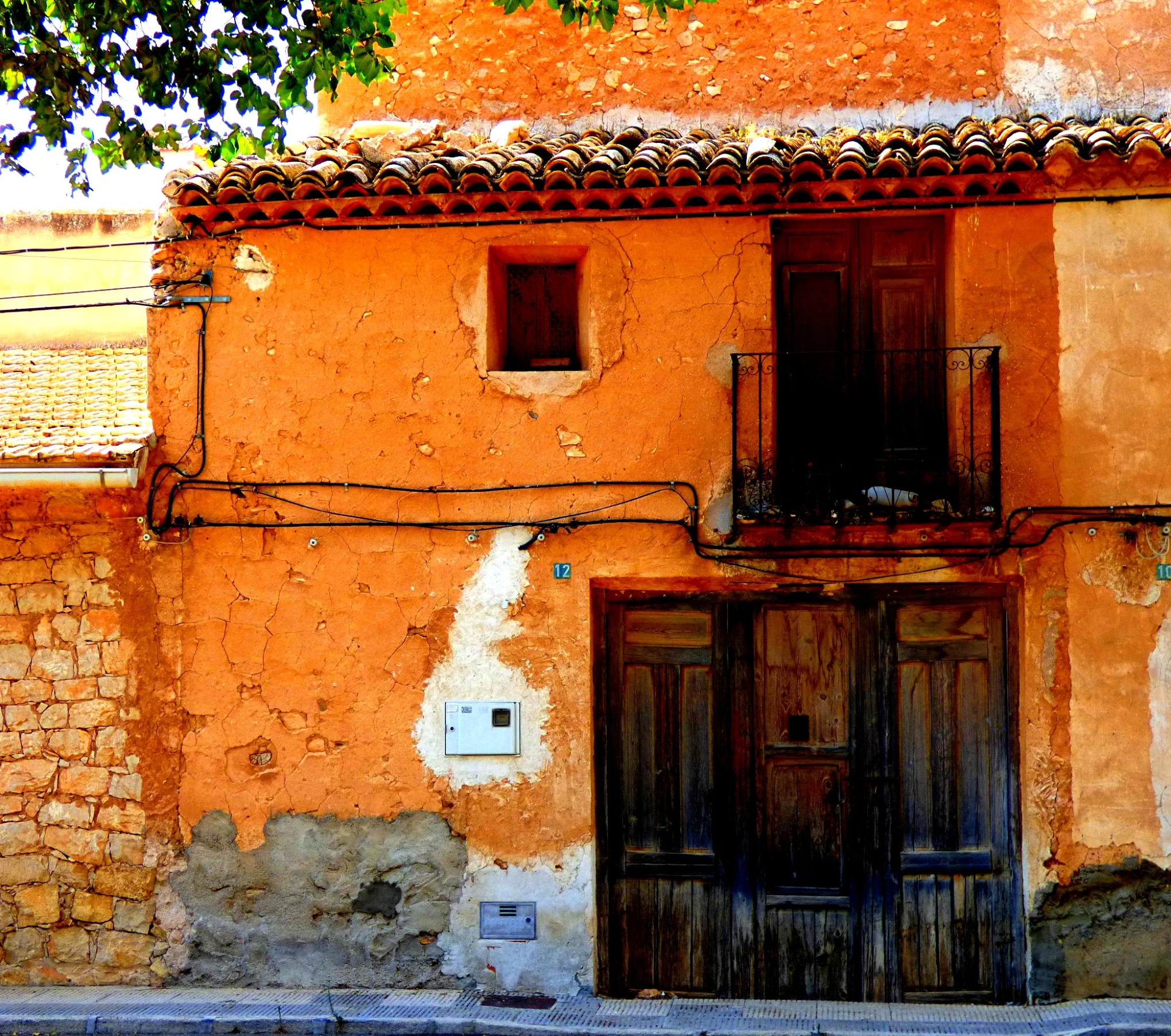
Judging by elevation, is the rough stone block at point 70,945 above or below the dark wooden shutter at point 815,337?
below

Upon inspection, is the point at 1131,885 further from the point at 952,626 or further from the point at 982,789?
the point at 952,626

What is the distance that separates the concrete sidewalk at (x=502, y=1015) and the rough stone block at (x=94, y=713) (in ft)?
4.87

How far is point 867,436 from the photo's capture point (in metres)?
7.13

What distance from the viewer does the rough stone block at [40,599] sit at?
7.11m

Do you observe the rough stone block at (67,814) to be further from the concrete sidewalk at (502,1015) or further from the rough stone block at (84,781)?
the concrete sidewalk at (502,1015)

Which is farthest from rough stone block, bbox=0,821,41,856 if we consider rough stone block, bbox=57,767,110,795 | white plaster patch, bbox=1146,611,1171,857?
white plaster patch, bbox=1146,611,1171,857

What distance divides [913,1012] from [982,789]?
127 centimetres

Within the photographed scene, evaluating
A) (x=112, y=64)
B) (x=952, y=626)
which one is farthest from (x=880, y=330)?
(x=112, y=64)

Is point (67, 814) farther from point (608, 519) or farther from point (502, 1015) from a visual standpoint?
point (608, 519)

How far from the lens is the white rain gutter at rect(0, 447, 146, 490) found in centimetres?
669

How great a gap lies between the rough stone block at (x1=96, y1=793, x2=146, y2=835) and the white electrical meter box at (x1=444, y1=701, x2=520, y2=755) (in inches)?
70.5

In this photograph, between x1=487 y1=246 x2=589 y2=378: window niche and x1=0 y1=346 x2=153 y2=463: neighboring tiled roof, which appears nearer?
x1=0 y1=346 x2=153 y2=463: neighboring tiled roof

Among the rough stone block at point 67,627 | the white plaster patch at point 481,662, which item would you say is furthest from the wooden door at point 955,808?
the rough stone block at point 67,627

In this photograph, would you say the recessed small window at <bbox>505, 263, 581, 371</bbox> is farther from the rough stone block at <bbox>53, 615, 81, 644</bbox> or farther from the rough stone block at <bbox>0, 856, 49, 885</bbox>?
the rough stone block at <bbox>0, 856, 49, 885</bbox>
